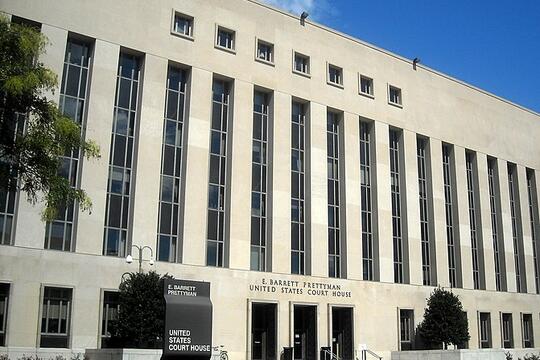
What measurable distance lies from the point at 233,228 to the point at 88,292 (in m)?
9.30

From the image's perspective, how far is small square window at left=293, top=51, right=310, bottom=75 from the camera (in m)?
43.9

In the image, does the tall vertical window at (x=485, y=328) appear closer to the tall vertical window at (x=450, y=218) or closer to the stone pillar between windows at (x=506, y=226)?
the tall vertical window at (x=450, y=218)

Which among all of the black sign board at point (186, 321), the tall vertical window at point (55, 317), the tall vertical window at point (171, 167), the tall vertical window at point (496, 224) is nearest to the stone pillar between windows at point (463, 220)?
the tall vertical window at point (496, 224)

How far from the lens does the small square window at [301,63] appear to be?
43.9m

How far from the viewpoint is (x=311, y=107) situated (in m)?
43.7

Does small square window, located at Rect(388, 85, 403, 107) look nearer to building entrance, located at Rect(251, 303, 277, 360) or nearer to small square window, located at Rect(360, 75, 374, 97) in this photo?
small square window, located at Rect(360, 75, 374, 97)

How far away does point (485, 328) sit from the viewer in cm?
5072

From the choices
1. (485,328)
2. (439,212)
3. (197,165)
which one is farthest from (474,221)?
(197,165)

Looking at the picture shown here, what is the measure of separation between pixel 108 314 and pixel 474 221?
31.8 metres

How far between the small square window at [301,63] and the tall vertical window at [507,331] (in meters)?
25.5

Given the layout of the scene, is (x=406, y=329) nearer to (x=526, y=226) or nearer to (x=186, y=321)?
(x=526, y=226)

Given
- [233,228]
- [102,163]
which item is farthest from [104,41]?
[233,228]

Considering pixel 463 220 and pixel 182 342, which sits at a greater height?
pixel 463 220

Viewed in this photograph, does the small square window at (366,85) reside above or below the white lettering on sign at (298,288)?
above
